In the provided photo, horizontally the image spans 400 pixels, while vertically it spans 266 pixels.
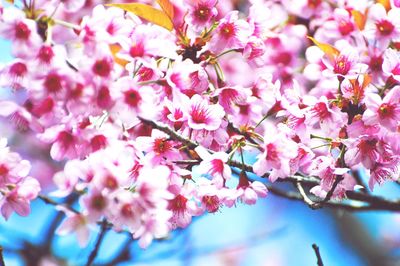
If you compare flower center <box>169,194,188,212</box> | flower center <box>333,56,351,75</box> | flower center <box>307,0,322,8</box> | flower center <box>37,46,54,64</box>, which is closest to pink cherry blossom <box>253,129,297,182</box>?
flower center <box>169,194,188,212</box>

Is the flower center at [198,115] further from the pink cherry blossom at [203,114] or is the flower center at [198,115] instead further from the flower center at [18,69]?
the flower center at [18,69]

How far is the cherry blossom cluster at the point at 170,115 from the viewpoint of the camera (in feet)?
4.90

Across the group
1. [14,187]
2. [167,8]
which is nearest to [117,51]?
[167,8]

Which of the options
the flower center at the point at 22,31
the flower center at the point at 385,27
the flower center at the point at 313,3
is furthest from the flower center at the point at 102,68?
the flower center at the point at 313,3

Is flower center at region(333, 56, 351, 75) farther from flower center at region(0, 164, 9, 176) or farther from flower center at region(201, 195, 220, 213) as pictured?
flower center at region(0, 164, 9, 176)

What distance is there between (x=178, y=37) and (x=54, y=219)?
1909 mm

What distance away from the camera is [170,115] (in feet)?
5.84

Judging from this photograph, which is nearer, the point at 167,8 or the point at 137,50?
the point at 137,50

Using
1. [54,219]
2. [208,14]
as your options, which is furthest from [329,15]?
[54,219]

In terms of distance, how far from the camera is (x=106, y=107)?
152 cm

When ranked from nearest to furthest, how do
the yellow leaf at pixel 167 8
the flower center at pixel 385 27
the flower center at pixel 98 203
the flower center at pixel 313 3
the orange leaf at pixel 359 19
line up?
the flower center at pixel 98 203 → the yellow leaf at pixel 167 8 → the flower center at pixel 385 27 → the orange leaf at pixel 359 19 → the flower center at pixel 313 3

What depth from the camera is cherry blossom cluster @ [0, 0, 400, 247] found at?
149 centimetres

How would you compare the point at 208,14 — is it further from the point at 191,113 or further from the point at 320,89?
the point at 320,89

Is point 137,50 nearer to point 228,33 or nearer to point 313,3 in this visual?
point 228,33
